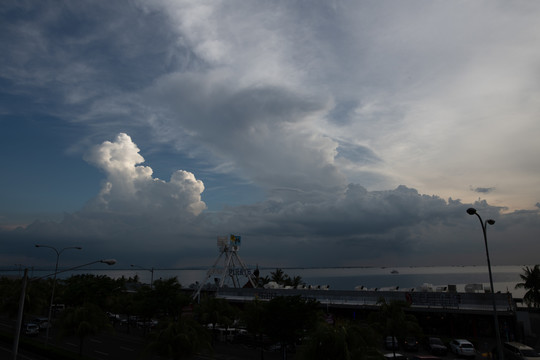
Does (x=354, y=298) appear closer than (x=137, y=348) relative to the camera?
No

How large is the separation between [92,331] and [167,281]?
15465 millimetres

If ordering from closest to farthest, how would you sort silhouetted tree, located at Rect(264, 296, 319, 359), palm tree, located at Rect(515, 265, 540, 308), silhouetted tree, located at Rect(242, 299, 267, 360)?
1. silhouetted tree, located at Rect(264, 296, 319, 359)
2. silhouetted tree, located at Rect(242, 299, 267, 360)
3. palm tree, located at Rect(515, 265, 540, 308)

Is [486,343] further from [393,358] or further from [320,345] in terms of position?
[320,345]

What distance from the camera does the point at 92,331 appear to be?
3497 cm

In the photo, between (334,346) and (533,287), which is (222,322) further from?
(533,287)

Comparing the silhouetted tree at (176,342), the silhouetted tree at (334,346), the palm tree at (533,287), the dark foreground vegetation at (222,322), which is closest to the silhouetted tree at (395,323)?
the dark foreground vegetation at (222,322)

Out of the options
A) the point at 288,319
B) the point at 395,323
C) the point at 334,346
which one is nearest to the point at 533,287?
the point at 395,323

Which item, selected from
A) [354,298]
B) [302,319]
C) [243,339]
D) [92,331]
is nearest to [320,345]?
[302,319]

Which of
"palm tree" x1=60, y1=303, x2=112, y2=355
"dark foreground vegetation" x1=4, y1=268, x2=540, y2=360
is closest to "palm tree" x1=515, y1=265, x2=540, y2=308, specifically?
"dark foreground vegetation" x1=4, y1=268, x2=540, y2=360

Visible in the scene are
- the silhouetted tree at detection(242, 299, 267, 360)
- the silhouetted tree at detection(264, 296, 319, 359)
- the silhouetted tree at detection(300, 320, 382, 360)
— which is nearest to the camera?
the silhouetted tree at detection(300, 320, 382, 360)

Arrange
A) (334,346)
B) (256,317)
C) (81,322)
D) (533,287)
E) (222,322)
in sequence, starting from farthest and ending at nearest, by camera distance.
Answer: (533,287) → (222,322) → (256,317) → (81,322) → (334,346)

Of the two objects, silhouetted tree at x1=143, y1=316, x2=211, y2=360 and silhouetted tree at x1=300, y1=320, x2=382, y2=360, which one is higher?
silhouetted tree at x1=300, y1=320, x2=382, y2=360

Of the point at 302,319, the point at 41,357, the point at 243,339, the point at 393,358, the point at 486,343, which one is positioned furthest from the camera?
the point at 243,339

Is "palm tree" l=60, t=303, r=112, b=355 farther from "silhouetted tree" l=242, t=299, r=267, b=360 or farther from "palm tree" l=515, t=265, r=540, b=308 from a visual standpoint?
"palm tree" l=515, t=265, r=540, b=308
